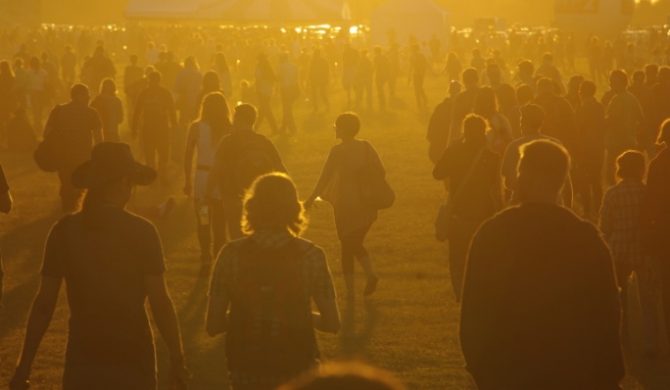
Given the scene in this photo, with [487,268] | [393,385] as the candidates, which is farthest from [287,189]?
[393,385]

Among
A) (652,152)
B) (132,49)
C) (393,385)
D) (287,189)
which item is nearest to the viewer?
(393,385)

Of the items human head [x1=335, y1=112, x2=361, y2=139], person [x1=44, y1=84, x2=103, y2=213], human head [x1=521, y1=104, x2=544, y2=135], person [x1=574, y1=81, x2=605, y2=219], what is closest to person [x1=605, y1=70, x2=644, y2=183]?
person [x1=574, y1=81, x2=605, y2=219]

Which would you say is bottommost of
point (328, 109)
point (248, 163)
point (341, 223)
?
point (328, 109)

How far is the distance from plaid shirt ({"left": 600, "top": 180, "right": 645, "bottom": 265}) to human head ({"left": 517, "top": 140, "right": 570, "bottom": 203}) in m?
4.77

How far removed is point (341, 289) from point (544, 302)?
25.6ft

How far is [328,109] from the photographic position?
127ft

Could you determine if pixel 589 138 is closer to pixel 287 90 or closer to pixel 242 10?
pixel 287 90

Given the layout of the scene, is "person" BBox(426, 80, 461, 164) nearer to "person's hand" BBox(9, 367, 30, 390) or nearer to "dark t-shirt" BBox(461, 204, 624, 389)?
"person's hand" BBox(9, 367, 30, 390)

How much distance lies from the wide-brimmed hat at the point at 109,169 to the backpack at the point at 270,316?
0.71m

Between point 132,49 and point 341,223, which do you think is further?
point 132,49

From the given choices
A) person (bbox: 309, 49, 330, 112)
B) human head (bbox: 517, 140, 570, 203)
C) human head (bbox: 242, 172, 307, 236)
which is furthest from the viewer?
person (bbox: 309, 49, 330, 112)

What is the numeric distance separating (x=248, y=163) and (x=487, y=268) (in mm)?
5614

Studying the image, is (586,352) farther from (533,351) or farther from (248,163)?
(248,163)

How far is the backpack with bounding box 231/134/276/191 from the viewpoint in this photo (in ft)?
36.4
